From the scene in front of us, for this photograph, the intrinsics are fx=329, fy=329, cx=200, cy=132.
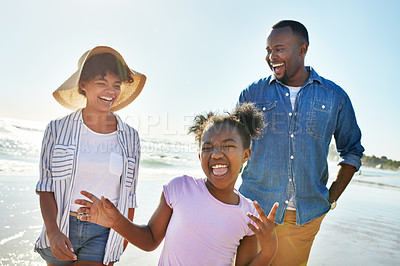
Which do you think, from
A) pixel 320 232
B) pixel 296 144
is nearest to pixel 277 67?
pixel 296 144

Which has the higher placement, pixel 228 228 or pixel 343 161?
pixel 343 161

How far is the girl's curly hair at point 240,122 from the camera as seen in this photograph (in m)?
2.28

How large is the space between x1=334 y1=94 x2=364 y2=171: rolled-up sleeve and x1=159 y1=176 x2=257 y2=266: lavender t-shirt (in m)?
1.49

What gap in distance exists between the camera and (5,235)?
4.34 meters

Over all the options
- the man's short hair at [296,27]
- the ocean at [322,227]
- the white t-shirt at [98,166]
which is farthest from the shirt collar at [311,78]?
the white t-shirt at [98,166]

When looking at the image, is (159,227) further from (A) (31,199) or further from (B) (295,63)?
(A) (31,199)

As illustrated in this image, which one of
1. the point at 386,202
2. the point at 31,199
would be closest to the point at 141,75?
the point at 31,199

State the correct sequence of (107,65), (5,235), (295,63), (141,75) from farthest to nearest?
(5,235) < (141,75) < (295,63) < (107,65)

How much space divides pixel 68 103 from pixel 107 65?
64cm

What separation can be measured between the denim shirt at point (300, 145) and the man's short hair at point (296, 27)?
36 cm

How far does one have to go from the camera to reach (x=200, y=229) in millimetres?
1928

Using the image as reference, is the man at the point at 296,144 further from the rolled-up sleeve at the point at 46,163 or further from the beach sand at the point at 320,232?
the beach sand at the point at 320,232

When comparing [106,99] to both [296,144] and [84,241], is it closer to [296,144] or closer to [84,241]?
[84,241]

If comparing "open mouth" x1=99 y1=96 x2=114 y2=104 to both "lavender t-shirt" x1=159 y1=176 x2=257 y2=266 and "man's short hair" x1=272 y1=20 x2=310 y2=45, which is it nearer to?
"lavender t-shirt" x1=159 y1=176 x2=257 y2=266
